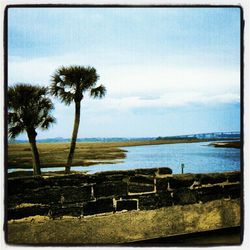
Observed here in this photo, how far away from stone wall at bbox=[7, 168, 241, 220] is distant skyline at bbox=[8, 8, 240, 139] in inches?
7.3

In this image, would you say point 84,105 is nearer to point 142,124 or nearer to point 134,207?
point 142,124

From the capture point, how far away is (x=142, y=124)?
1.84m

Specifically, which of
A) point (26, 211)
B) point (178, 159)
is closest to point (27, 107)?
point (26, 211)

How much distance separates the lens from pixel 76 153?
1804mm

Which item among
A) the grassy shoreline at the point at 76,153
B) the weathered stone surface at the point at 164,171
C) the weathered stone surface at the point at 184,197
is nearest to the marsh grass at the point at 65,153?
the grassy shoreline at the point at 76,153

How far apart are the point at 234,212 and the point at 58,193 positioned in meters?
0.73

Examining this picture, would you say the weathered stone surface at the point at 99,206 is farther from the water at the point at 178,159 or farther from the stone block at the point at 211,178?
the stone block at the point at 211,178

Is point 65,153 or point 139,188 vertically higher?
point 65,153

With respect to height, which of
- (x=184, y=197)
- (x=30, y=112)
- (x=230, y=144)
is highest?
(x=30, y=112)

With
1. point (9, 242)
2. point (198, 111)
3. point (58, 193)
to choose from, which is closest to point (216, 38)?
point (198, 111)

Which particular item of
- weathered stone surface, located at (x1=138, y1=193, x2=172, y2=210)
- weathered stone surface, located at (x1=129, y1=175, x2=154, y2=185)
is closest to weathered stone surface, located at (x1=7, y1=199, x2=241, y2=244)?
weathered stone surface, located at (x1=138, y1=193, x2=172, y2=210)

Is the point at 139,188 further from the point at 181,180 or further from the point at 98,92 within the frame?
the point at 98,92

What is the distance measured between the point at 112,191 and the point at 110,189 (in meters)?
0.01
